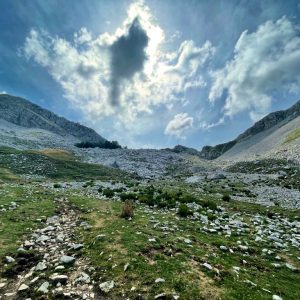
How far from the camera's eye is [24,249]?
13.6 metres

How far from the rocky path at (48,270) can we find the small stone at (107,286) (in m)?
0.35

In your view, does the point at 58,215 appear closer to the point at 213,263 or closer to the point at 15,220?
the point at 15,220

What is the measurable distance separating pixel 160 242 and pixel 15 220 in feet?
33.2

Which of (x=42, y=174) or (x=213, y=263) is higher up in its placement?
(x=42, y=174)

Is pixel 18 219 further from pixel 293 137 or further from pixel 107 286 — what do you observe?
pixel 293 137

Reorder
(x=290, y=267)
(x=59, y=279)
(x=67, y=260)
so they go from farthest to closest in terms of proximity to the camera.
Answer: (x=290, y=267) → (x=67, y=260) → (x=59, y=279)

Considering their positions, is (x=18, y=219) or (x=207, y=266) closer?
(x=207, y=266)

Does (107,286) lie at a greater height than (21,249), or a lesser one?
lesser

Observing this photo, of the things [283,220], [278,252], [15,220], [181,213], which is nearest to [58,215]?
[15,220]

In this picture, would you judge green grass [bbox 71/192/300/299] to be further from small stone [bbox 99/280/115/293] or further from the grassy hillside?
the grassy hillside

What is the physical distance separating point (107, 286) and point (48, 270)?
2984 mm

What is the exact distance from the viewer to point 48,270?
11375 millimetres

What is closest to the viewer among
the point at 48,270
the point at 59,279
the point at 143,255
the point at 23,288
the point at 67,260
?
the point at 23,288

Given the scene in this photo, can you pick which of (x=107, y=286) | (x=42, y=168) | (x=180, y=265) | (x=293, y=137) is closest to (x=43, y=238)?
(x=107, y=286)
